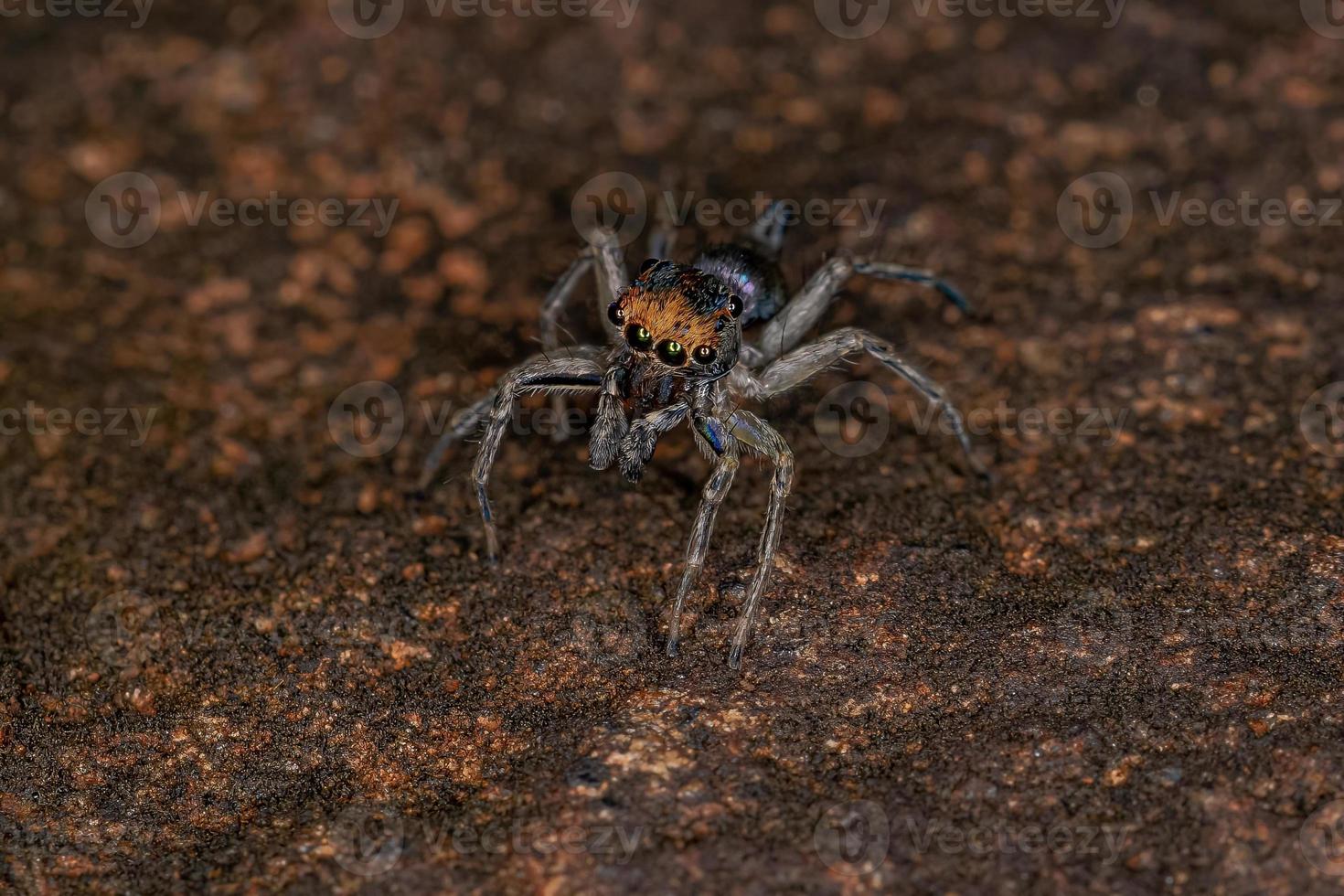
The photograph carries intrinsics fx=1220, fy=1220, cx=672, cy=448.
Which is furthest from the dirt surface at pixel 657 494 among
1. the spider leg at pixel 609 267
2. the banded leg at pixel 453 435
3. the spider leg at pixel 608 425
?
the spider leg at pixel 609 267

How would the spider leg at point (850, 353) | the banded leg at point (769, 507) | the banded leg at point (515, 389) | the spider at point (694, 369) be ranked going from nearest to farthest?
1. the banded leg at point (769, 507)
2. the spider at point (694, 369)
3. the banded leg at point (515, 389)
4. the spider leg at point (850, 353)

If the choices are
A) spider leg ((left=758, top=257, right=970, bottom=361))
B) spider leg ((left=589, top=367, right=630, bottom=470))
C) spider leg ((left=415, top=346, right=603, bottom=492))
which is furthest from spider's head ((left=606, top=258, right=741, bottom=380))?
spider leg ((left=758, top=257, right=970, bottom=361))

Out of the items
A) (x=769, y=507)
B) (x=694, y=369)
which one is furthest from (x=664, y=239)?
(x=769, y=507)

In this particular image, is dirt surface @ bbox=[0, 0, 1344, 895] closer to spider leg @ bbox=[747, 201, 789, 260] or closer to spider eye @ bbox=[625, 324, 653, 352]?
spider leg @ bbox=[747, 201, 789, 260]

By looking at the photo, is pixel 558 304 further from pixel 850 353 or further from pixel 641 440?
pixel 850 353

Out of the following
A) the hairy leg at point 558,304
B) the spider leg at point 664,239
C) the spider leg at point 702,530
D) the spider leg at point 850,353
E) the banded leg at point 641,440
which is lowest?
the spider leg at point 702,530

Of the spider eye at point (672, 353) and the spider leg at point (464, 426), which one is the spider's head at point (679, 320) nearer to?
the spider eye at point (672, 353)

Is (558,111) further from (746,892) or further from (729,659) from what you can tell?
(746,892)
